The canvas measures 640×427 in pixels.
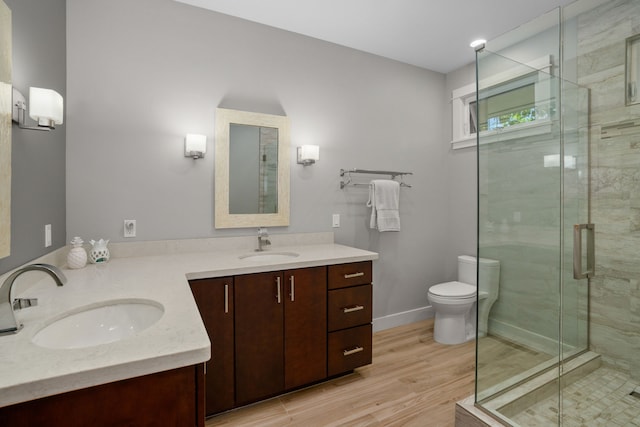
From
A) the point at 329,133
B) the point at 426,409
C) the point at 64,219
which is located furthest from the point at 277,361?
the point at 329,133

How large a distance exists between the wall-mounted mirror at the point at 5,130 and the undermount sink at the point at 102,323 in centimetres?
33

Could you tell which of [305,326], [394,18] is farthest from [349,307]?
[394,18]

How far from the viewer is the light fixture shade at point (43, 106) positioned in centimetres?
127

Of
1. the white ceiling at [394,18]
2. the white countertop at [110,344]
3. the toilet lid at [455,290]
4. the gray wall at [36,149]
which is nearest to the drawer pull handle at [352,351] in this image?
the white countertop at [110,344]

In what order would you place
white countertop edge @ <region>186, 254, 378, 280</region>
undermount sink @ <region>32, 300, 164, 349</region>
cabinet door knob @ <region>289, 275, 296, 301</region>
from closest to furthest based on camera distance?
undermount sink @ <region>32, 300, 164, 349</region> < white countertop edge @ <region>186, 254, 378, 280</region> < cabinet door knob @ <region>289, 275, 296, 301</region>

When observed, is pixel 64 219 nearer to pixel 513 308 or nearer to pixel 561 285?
pixel 513 308

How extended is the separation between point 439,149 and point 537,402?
2456 mm

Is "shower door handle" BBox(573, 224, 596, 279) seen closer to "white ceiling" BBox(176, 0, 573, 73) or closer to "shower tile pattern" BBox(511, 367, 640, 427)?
"shower tile pattern" BBox(511, 367, 640, 427)

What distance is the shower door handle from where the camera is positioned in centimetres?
175

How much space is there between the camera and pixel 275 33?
2.54 metres

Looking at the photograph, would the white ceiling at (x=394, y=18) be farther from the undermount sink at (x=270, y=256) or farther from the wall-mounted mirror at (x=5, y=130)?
the undermount sink at (x=270, y=256)

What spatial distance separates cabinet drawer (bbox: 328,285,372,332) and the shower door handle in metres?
1.19

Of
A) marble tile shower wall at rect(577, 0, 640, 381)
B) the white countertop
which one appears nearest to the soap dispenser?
the white countertop

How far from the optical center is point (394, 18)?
95.2 inches
